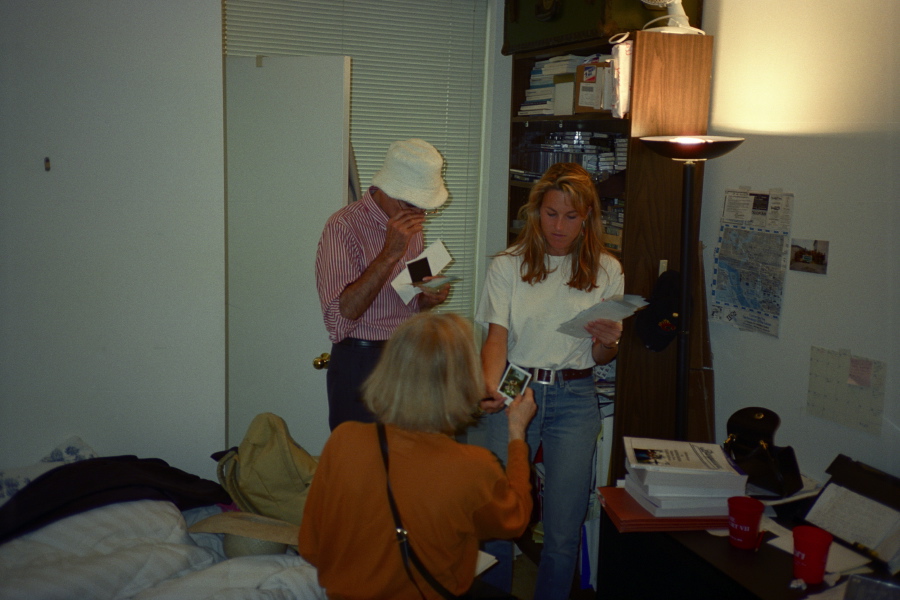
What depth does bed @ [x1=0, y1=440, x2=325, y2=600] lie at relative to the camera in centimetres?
180

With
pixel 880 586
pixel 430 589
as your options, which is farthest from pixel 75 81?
pixel 880 586

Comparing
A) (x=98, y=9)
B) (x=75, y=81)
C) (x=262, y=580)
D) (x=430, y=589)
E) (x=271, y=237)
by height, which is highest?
(x=98, y=9)

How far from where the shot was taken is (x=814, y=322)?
7.50ft

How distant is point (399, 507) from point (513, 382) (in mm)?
820

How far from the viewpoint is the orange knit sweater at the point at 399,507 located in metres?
1.46

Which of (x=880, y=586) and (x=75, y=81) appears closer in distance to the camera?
(x=880, y=586)

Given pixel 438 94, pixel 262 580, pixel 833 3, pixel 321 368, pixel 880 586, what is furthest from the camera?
pixel 438 94

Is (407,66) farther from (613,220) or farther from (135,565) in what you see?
(135,565)

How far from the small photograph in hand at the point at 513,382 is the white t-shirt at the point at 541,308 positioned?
11cm

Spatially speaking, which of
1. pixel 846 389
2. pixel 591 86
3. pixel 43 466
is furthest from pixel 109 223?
pixel 846 389

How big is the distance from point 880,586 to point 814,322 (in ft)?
3.28

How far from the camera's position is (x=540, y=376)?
90.0 inches

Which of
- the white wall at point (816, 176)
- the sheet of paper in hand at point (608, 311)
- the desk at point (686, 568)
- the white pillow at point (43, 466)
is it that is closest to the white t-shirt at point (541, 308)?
the sheet of paper in hand at point (608, 311)

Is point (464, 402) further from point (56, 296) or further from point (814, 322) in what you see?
point (56, 296)
